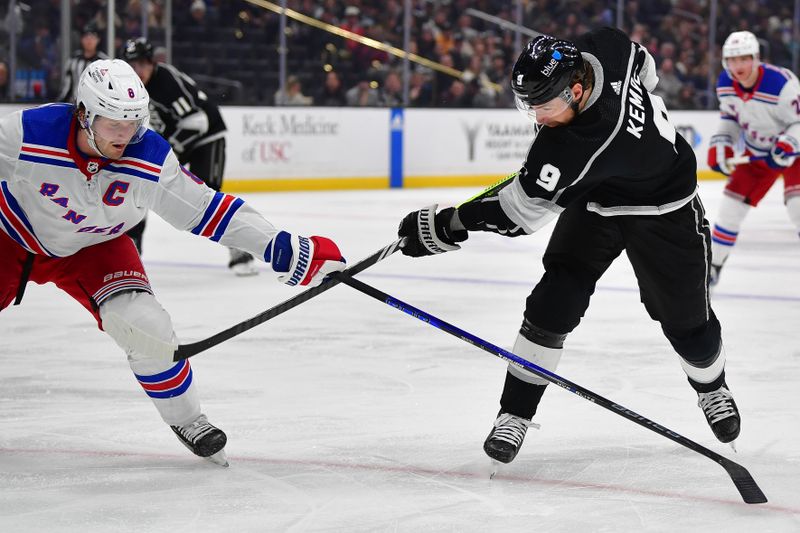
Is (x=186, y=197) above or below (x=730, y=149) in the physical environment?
above

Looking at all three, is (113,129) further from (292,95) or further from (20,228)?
(292,95)

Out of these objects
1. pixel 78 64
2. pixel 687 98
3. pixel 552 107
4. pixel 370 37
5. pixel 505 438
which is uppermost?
pixel 552 107

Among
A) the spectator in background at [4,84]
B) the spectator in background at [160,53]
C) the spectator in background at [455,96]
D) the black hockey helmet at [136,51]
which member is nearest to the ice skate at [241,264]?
the black hockey helmet at [136,51]

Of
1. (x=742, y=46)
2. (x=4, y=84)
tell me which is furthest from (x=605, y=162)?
(x=4, y=84)

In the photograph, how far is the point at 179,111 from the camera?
5.83 m

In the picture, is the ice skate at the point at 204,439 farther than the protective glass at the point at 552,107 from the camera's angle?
Yes

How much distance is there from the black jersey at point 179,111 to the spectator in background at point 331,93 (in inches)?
211

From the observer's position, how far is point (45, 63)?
9.58 meters

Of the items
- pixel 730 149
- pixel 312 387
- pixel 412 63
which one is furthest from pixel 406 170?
pixel 312 387

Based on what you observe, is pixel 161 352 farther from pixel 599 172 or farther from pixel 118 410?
pixel 599 172

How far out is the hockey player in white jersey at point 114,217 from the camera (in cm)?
262

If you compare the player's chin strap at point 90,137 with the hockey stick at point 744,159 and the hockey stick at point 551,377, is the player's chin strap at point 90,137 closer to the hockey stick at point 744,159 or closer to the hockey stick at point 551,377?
the hockey stick at point 551,377

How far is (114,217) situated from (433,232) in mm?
715

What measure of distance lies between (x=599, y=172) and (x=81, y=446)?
140cm
